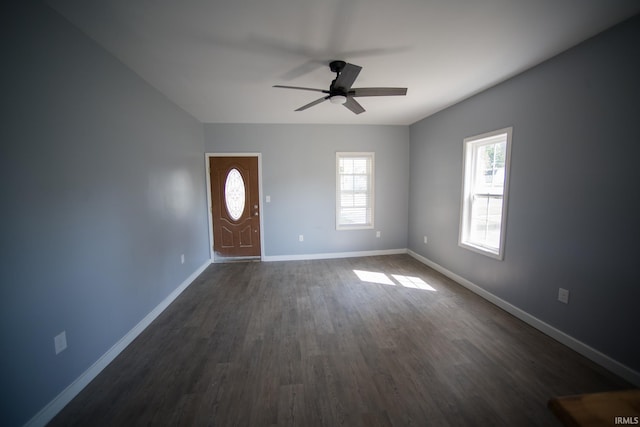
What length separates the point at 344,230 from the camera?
483cm

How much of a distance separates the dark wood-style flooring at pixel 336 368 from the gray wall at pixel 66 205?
0.40 meters

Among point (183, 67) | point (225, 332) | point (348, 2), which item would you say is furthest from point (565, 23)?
point (225, 332)

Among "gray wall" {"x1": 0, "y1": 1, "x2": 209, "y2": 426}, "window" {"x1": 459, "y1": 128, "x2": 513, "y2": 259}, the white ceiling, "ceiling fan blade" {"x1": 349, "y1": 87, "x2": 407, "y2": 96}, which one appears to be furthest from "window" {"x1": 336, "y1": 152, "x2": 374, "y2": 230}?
"gray wall" {"x1": 0, "y1": 1, "x2": 209, "y2": 426}

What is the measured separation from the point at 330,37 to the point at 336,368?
2659 millimetres

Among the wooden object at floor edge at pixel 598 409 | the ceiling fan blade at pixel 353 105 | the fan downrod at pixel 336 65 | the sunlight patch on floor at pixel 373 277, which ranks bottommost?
the sunlight patch on floor at pixel 373 277

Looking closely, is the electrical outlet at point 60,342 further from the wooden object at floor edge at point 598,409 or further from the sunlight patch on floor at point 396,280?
the sunlight patch on floor at point 396,280

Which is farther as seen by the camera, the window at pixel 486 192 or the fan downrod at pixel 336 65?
the window at pixel 486 192

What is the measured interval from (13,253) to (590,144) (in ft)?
13.4

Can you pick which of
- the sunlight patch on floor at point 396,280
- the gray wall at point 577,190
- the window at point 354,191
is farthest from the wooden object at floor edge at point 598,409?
the window at point 354,191

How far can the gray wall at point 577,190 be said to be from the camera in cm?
174

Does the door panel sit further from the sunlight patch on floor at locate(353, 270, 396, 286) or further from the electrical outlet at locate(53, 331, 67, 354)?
the electrical outlet at locate(53, 331, 67, 354)

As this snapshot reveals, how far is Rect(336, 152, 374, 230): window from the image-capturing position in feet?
15.5

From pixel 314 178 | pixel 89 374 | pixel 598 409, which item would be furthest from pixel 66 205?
pixel 314 178

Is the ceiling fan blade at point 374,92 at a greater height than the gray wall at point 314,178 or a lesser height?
greater
